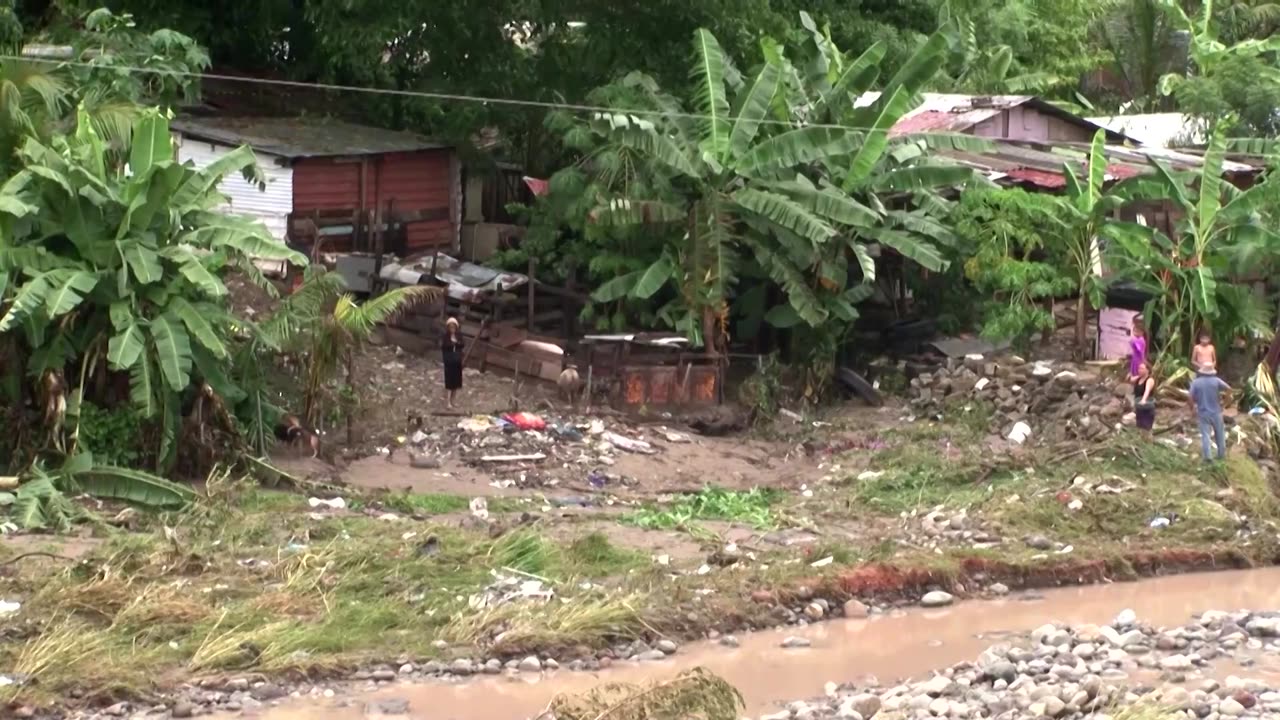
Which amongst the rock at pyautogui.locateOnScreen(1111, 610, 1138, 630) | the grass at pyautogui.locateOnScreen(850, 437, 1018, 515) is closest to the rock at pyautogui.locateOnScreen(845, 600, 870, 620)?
the rock at pyautogui.locateOnScreen(1111, 610, 1138, 630)

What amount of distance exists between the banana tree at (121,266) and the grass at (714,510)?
12.6 feet

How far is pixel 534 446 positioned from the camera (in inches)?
645

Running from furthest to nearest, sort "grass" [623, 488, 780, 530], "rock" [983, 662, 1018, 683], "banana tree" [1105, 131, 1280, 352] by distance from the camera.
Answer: "banana tree" [1105, 131, 1280, 352]
"grass" [623, 488, 780, 530]
"rock" [983, 662, 1018, 683]

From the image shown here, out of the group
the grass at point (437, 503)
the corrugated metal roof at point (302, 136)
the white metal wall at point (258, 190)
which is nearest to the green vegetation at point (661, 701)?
the grass at point (437, 503)

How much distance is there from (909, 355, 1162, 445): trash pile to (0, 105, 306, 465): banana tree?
7.76m

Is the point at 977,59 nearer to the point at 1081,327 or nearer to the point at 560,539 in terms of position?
the point at 1081,327

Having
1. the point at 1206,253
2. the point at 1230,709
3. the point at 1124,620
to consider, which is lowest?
the point at 1124,620

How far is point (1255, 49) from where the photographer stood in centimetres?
2169

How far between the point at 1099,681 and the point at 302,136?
535 inches

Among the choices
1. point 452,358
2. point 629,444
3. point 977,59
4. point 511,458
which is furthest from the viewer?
point 977,59

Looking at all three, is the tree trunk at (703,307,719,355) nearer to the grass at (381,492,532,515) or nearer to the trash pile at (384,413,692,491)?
the trash pile at (384,413,692,491)

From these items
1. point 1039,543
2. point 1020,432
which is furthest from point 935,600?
point 1020,432

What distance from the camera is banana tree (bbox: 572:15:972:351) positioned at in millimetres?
17812

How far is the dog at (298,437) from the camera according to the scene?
15461 millimetres
